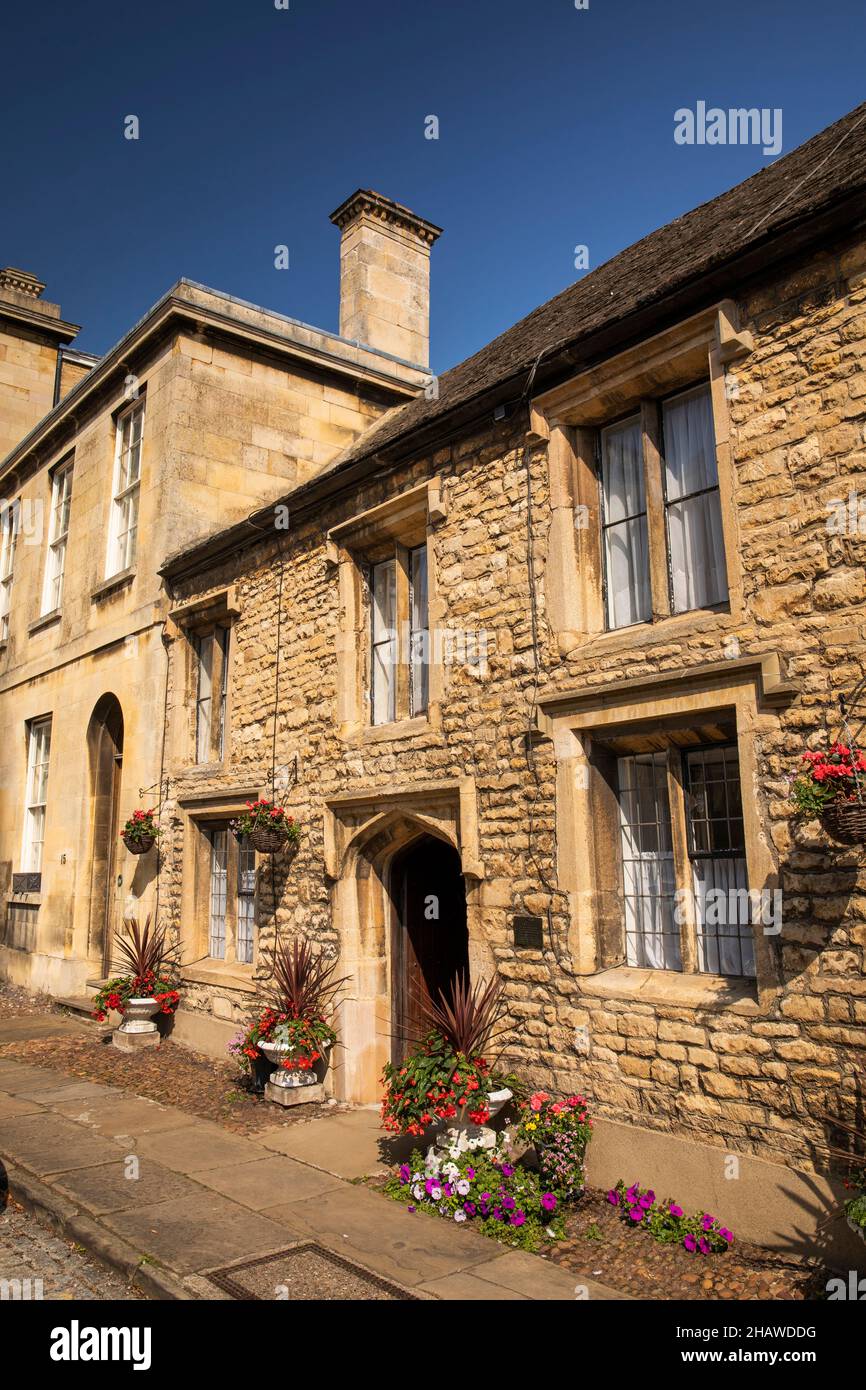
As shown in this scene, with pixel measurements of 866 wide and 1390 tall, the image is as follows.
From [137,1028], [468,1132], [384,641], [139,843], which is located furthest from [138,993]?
[468,1132]

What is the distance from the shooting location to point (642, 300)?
624 centimetres

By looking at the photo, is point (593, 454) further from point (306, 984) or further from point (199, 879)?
point (199, 879)

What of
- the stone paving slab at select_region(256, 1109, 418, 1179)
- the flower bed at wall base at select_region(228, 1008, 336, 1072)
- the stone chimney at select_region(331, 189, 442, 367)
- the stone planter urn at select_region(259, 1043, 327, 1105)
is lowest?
the stone paving slab at select_region(256, 1109, 418, 1179)

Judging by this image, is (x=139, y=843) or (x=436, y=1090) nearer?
(x=436, y=1090)

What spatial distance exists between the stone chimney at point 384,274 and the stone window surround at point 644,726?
9929 millimetres

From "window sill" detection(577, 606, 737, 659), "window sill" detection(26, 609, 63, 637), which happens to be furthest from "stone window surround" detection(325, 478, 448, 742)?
"window sill" detection(26, 609, 63, 637)

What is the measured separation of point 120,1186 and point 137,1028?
16.2ft

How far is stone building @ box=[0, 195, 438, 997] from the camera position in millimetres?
12711

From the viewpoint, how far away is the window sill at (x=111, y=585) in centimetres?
1331

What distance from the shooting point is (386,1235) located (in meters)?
5.53

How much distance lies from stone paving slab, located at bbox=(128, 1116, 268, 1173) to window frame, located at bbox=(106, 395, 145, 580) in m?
8.22

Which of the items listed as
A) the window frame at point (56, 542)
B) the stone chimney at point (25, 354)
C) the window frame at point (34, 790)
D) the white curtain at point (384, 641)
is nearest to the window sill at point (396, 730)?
the white curtain at point (384, 641)

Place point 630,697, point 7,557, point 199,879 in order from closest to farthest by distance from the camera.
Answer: point 630,697
point 199,879
point 7,557

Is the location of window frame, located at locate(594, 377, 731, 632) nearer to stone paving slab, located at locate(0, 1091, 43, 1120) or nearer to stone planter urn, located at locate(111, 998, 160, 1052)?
stone paving slab, located at locate(0, 1091, 43, 1120)
